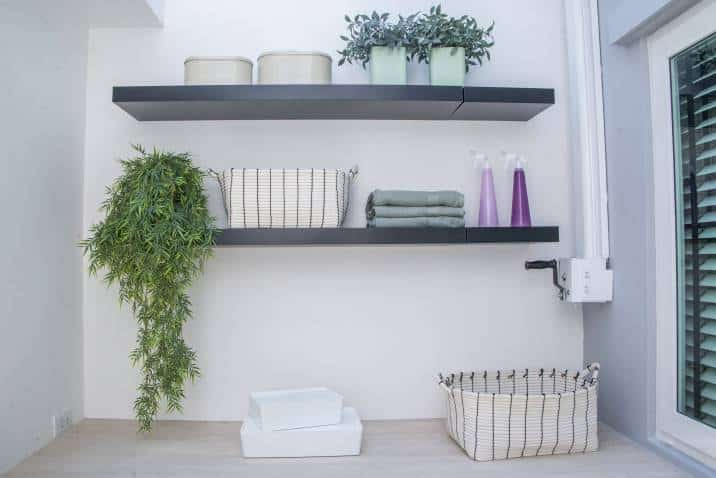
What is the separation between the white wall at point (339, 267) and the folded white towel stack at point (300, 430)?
1.03 feet

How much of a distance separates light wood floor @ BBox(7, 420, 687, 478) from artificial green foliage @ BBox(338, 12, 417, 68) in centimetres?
128

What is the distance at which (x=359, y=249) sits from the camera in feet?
6.72

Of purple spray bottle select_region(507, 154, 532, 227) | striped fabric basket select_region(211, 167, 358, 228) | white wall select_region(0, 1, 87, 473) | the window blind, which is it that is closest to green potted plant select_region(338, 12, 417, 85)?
striped fabric basket select_region(211, 167, 358, 228)

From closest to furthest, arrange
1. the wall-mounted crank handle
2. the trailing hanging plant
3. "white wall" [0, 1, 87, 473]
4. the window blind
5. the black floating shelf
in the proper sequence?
the window blind → "white wall" [0, 1, 87, 473] → the black floating shelf → the trailing hanging plant → the wall-mounted crank handle

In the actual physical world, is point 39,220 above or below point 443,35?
below

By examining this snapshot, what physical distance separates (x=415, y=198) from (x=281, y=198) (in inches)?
16.9

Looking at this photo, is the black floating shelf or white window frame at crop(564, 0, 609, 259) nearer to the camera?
the black floating shelf

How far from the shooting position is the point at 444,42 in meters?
1.89

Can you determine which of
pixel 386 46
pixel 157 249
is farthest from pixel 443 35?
pixel 157 249

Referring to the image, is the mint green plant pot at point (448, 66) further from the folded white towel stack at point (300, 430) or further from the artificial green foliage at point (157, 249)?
the folded white towel stack at point (300, 430)

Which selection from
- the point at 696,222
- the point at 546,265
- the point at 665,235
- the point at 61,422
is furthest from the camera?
the point at 546,265

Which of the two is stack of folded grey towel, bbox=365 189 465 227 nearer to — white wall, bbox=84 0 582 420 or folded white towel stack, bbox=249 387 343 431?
white wall, bbox=84 0 582 420

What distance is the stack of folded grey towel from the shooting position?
5.96 ft

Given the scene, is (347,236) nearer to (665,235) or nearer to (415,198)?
(415,198)
